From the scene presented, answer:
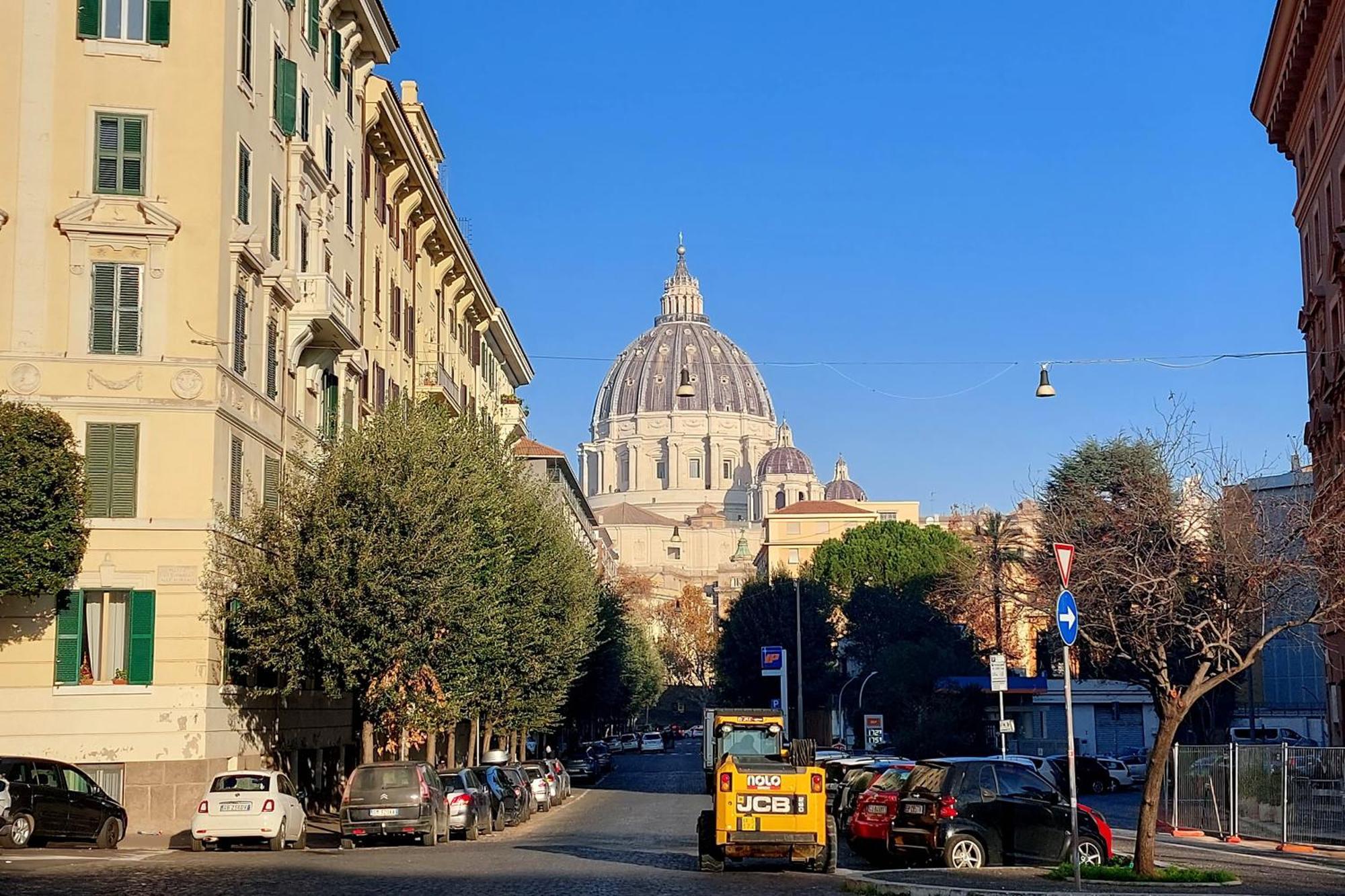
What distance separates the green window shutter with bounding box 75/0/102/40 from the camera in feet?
99.2

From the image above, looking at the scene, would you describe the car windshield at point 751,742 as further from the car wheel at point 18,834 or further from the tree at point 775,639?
the tree at point 775,639

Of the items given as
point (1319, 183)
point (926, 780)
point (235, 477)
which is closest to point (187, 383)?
point (235, 477)

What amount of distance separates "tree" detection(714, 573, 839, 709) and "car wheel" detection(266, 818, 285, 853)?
63547mm

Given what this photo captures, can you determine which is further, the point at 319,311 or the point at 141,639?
the point at 319,311

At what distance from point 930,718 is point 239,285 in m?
42.3

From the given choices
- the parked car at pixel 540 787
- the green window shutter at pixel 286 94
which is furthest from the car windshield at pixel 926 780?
the parked car at pixel 540 787

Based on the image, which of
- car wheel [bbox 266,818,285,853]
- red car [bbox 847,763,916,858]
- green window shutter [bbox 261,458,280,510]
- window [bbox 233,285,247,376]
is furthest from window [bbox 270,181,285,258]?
red car [bbox 847,763,916,858]

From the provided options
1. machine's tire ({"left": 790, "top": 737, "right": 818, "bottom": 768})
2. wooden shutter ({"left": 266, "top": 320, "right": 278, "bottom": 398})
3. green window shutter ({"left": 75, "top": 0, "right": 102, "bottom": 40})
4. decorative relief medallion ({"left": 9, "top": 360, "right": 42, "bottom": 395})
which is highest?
green window shutter ({"left": 75, "top": 0, "right": 102, "bottom": 40})

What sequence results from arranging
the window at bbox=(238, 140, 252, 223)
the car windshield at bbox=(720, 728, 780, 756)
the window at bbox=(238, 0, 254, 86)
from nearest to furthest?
1. the car windshield at bbox=(720, 728, 780, 756)
2. the window at bbox=(238, 140, 252, 223)
3. the window at bbox=(238, 0, 254, 86)

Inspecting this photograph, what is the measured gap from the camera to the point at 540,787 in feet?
141

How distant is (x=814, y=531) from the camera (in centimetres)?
16175

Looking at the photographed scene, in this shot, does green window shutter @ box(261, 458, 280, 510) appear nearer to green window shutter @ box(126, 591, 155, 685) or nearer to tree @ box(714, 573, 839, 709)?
green window shutter @ box(126, 591, 155, 685)

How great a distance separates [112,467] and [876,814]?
14.4 metres

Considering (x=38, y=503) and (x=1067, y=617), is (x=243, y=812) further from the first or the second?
(x=1067, y=617)
